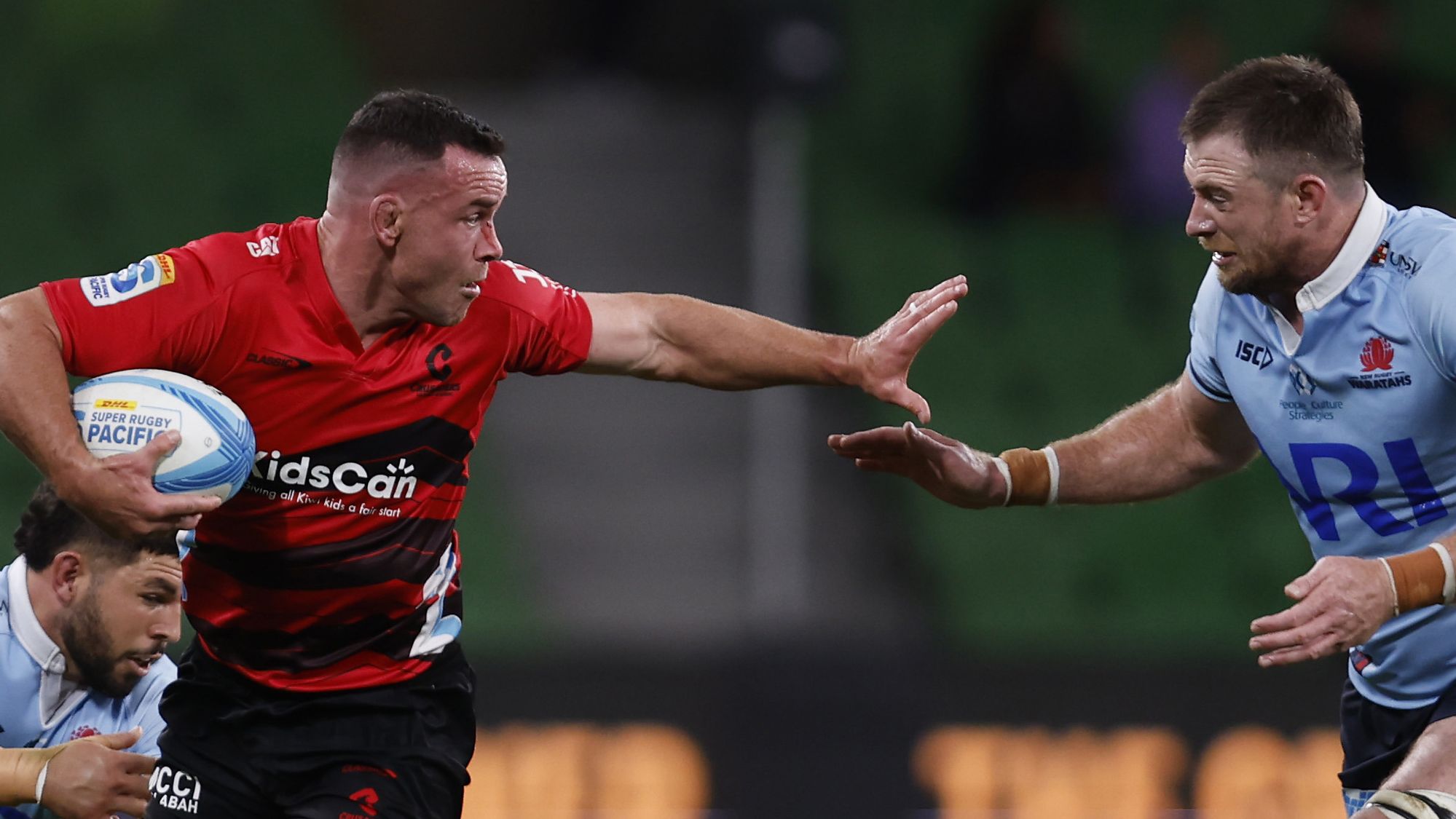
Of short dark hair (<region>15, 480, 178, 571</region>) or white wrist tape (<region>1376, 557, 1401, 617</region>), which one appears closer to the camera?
white wrist tape (<region>1376, 557, 1401, 617</region>)

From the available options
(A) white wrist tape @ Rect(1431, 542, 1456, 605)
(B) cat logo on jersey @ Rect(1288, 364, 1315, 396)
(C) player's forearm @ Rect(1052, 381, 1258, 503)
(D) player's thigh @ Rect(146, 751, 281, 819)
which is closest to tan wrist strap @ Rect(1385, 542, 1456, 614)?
(A) white wrist tape @ Rect(1431, 542, 1456, 605)

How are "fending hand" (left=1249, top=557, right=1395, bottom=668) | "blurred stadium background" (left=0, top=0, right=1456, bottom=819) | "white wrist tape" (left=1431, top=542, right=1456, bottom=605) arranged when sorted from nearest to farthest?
1. "fending hand" (left=1249, top=557, right=1395, bottom=668)
2. "white wrist tape" (left=1431, top=542, right=1456, bottom=605)
3. "blurred stadium background" (left=0, top=0, right=1456, bottom=819)

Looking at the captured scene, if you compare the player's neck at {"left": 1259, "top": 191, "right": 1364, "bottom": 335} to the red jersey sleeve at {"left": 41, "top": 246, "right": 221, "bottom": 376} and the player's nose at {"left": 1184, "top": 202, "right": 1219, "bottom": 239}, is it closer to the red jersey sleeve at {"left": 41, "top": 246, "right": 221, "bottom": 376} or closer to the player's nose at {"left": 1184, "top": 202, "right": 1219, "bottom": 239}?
the player's nose at {"left": 1184, "top": 202, "right": 1219, "bottom": 239}

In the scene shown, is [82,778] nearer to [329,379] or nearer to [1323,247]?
[329,379]

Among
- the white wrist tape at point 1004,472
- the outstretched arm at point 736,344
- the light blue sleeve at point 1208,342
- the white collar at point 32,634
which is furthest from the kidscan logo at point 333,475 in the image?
the light blue sleeve at point 1208,342

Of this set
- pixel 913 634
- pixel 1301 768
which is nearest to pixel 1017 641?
pixel 913 634

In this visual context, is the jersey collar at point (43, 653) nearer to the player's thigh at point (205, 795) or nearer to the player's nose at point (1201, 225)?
the player's thigh at point (205, 795)

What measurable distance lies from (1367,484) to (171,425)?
8.97 ft

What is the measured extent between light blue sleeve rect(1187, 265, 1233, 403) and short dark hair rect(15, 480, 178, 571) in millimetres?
2655

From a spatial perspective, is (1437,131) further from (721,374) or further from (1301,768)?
(721,374)

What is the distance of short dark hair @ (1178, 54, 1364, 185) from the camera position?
419cm

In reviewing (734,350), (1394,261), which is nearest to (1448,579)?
(1394,261)

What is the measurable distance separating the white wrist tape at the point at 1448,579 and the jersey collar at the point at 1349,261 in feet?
2.24

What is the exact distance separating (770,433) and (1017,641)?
1.57 meters
